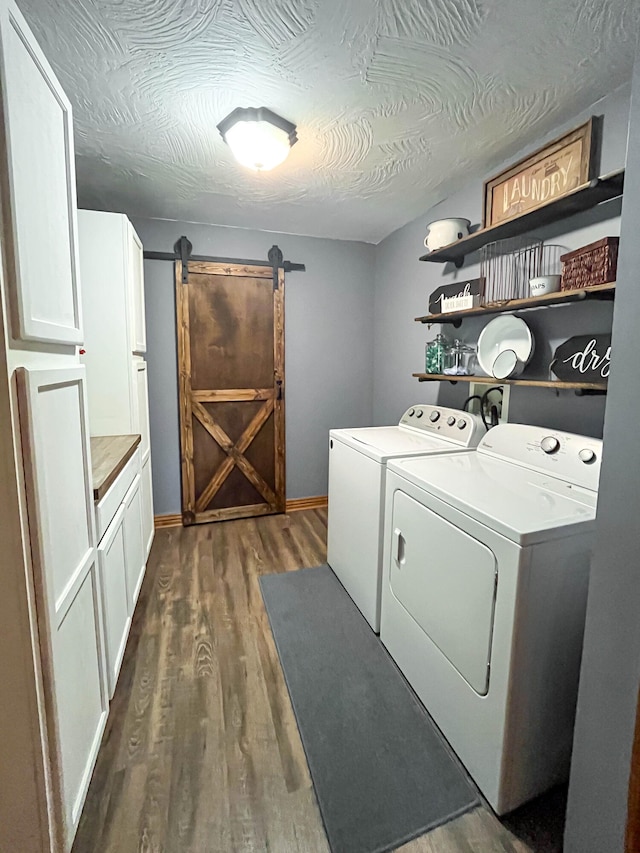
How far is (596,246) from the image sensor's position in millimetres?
1460

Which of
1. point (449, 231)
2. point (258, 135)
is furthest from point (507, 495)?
point (258, 135)

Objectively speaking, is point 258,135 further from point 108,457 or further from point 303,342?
point 303,342

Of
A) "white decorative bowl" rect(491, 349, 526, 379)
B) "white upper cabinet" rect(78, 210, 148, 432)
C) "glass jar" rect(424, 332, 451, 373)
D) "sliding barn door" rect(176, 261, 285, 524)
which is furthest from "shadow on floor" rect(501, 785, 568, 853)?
"sliding barn door" rect(176, 261, 285, 524)

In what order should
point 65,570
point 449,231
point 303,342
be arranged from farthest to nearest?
1. point 303,342
2. point 449,231
3. point 65,570

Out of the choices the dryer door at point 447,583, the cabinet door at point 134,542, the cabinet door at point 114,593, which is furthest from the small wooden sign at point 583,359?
the cabinet door at point 134,542

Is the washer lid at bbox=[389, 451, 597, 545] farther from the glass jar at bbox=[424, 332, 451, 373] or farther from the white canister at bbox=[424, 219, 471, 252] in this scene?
the white canister at bbox=[424, 219, 471, 252]

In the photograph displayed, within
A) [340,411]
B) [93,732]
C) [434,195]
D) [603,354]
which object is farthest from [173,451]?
[603,354]

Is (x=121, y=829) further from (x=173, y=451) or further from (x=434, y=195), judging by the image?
(x=434, y=195)

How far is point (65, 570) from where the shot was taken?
105 cm

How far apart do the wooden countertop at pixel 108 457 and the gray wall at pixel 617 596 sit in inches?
58.2

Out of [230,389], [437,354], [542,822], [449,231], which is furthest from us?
[230,389]

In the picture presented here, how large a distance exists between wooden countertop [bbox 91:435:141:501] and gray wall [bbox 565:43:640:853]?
1.48m

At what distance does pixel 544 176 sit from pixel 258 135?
1296mm

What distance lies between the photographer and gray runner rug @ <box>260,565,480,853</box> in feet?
3.82
